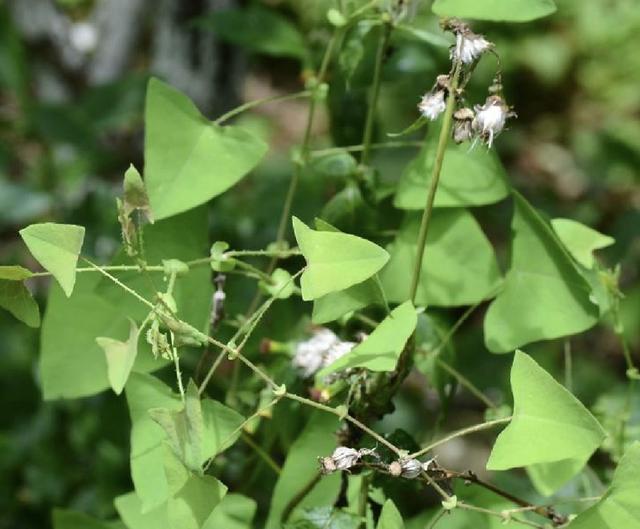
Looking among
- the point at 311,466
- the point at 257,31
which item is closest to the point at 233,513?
the point at 311,466

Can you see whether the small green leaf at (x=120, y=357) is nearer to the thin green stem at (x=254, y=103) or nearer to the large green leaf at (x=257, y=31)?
the thin green stem at (x=254, y=103)

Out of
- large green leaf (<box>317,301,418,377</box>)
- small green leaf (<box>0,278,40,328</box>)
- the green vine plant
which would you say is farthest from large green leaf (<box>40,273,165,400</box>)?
large green leaf (<box>317,301,418,377</box>)

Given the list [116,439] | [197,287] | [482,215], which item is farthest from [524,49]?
[197,287]

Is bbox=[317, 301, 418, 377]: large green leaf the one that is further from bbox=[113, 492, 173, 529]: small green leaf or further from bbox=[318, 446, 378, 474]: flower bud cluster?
bbox=[113, 492, 173, 529]: small green leaf

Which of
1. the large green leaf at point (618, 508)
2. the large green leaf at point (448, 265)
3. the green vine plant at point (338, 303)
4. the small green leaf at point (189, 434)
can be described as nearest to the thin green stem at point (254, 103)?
the green vine plant at point (338, 303)

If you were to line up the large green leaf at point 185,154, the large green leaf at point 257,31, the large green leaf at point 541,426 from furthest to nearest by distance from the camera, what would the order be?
the large green leaf at point 257,31, the large green leaf at point 185,154, the large green leaf at point 541,426

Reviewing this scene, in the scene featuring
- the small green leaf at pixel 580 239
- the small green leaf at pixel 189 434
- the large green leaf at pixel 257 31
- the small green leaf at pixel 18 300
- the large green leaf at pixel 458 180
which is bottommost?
the small green leaf at pixel 189 434
